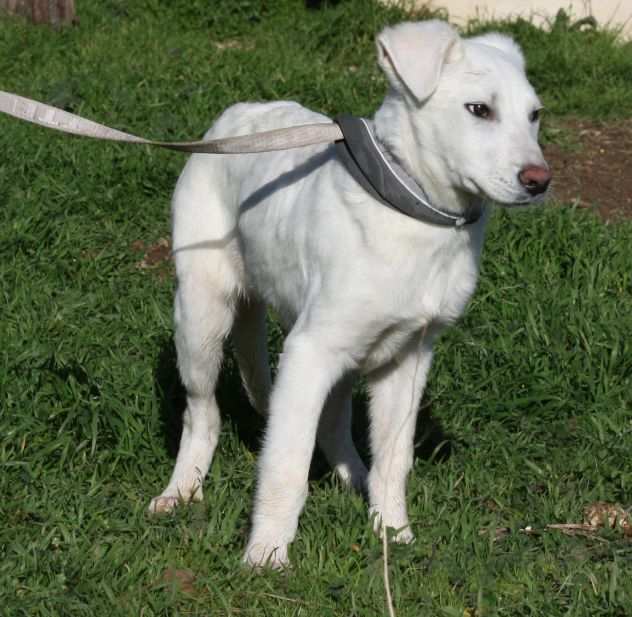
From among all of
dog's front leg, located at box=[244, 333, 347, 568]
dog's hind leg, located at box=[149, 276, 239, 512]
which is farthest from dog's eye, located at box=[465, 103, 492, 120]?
dog's hind leg, located at box=[149, 276, 239, 512]

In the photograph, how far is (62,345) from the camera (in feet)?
17.2

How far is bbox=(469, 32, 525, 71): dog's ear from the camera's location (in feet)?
13.4

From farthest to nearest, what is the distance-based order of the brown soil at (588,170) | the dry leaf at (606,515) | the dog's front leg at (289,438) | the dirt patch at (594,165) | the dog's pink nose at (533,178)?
the dirt patch at (594,165)
the brown soil at (588,170)
the dry leaf at (606,515)
the dog's front leg at (289,438)
the dog's pink nose at (533,178)

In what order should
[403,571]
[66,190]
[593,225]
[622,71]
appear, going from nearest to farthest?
[403,571] < [593,225] < [66,190] < [622,71]

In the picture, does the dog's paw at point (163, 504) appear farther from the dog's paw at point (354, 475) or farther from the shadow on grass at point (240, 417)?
the dog's paw at point (354, 475)

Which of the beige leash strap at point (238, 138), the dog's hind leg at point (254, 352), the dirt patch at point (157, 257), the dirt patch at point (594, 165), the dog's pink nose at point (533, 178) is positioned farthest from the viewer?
the dirt patch at point (594, 165)

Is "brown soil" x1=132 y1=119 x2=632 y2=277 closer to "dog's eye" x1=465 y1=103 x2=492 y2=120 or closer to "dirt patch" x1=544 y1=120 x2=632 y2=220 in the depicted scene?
"dirt patch" x1=544 y1=120 x2=632 y2=220

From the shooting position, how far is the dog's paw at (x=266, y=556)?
3.90 metres

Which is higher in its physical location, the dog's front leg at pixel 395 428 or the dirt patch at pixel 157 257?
the dog's front leg at pixel 395 428

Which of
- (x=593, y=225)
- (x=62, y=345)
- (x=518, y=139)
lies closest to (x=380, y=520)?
(x=518, y=139)

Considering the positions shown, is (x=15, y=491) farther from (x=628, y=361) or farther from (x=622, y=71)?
(x=622, y=71)

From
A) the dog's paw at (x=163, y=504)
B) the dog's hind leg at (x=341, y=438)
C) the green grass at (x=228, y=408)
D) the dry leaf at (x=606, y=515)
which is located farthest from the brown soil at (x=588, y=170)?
the dry leaf at (x=606, y=515)

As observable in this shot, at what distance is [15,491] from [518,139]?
6.48ft

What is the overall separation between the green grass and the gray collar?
1.02m
